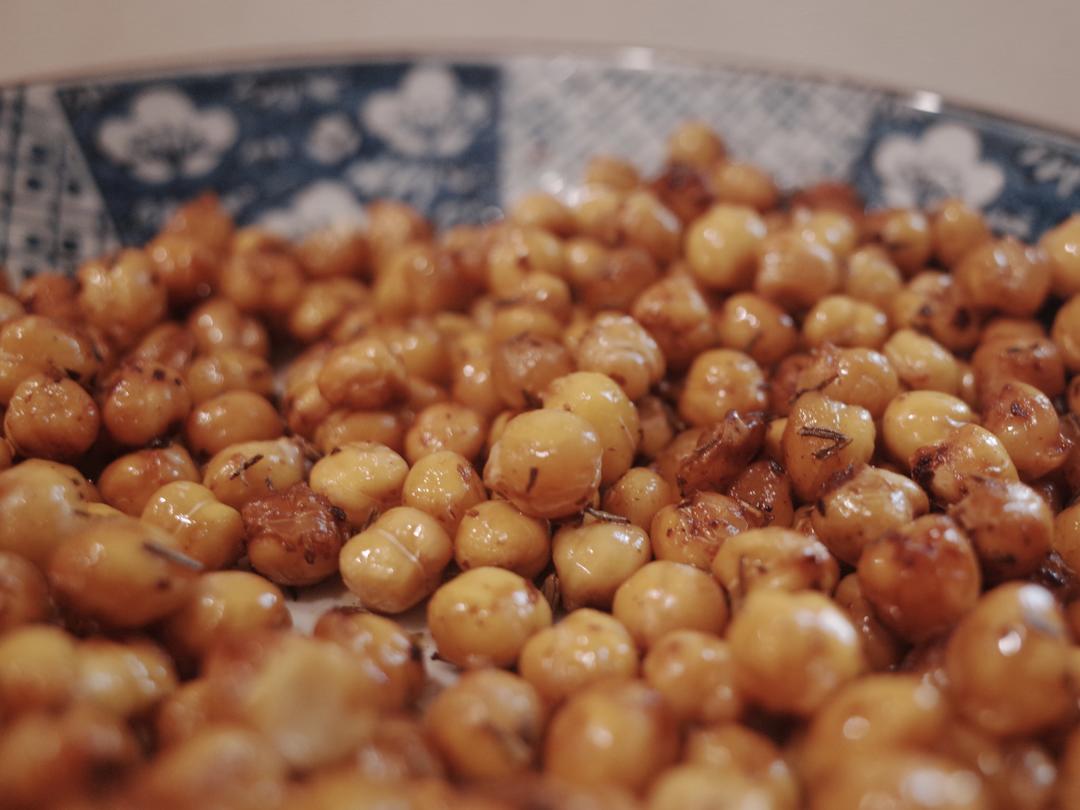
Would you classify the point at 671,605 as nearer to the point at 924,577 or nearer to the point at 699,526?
the point at 699,526

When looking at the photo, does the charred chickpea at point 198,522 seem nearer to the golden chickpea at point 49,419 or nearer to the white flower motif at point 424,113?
the golden chickpea at point 49,419

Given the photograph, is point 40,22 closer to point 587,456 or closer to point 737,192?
point 737,192

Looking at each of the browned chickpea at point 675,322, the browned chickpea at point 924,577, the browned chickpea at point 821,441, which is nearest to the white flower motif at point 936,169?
the browned chickpea at point 675,322

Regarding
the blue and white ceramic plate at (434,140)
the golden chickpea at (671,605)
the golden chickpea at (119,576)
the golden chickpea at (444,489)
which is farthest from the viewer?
the blue and white ceramic plate at (434,140)

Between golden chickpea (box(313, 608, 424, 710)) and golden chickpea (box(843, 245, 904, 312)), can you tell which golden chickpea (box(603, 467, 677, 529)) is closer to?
golden chickpea (box(313, 608, 424, 710))

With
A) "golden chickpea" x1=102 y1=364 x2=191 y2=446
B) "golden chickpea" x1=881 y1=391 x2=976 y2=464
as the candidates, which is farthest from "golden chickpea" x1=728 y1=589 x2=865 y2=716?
"golden chickpea" x1=102 y1=364 x2=191 y2=446

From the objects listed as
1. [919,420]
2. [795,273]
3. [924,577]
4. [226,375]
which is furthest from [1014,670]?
[226,375]
